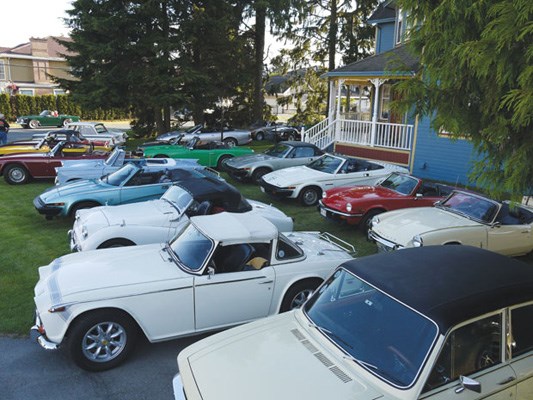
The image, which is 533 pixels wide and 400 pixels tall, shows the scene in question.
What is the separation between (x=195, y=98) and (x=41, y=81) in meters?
39.5

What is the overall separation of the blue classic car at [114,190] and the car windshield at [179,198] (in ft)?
4.20

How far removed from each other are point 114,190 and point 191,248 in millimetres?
4894

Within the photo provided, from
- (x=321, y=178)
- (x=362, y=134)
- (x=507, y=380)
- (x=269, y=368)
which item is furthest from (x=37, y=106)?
(x=507, y=380)

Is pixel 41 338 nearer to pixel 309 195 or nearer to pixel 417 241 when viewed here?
pixel 417 241

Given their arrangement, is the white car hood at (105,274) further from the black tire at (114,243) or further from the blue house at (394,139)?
the blue house at (394,139)

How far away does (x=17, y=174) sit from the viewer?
14109 millimetres

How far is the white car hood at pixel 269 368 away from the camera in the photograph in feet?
10.3

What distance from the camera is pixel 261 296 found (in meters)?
5.41

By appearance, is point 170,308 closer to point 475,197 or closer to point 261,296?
point 261,296

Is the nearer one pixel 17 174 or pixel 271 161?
pixel 17 174

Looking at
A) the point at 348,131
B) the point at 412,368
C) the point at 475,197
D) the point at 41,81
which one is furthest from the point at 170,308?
the point at 41,81

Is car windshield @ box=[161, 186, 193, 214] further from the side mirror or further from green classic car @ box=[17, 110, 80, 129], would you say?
green classic car @ box=[17, 110, 80, 129]

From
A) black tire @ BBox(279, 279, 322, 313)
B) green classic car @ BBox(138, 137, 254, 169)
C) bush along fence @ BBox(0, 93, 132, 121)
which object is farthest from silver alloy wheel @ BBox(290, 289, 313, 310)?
bush along fence @ BBox(0, 93, 132, 121)

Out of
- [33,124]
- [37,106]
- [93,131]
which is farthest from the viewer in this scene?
[37,106]
